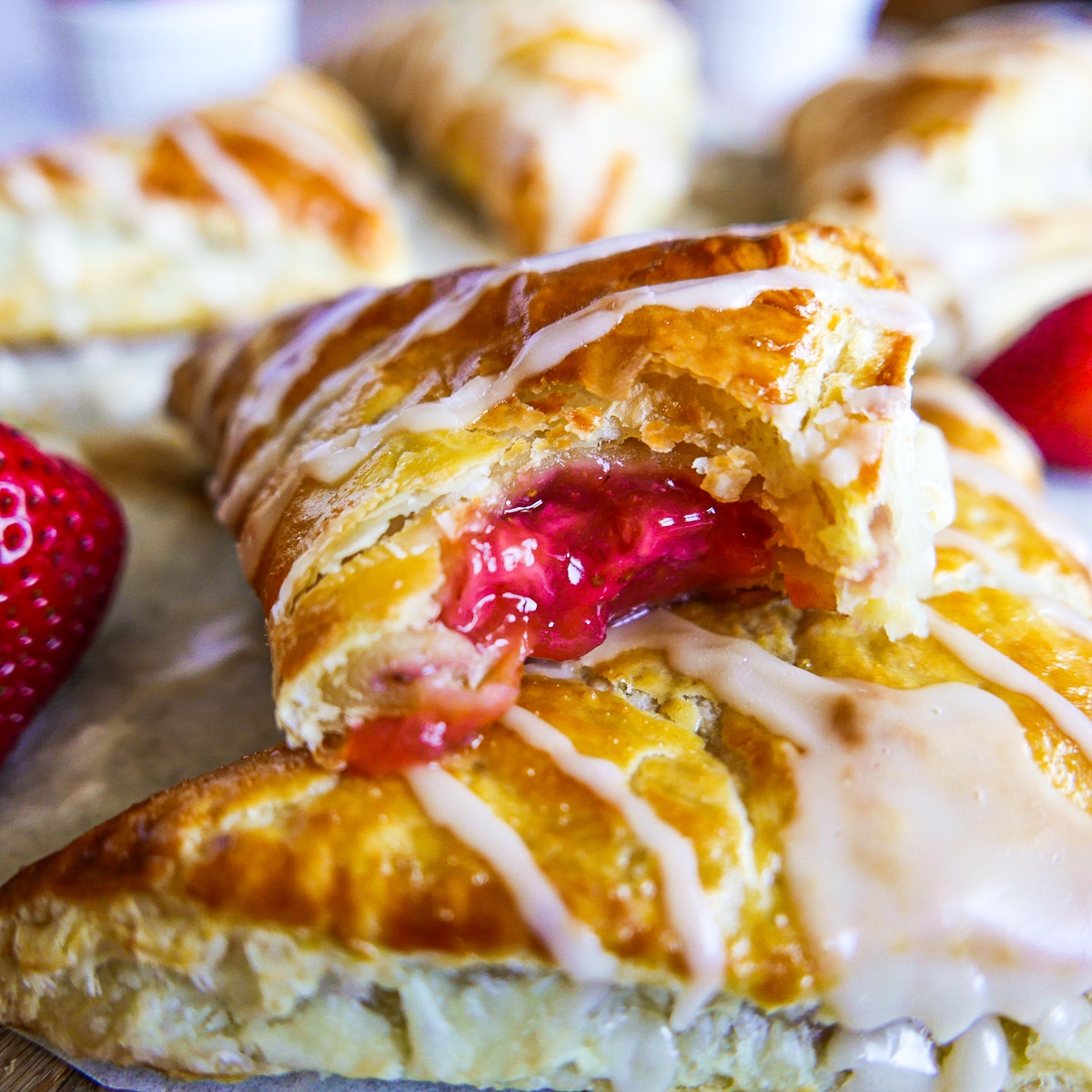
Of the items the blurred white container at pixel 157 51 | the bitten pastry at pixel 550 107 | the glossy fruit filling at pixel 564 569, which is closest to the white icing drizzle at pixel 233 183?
the blurred white container at pixel 157 51

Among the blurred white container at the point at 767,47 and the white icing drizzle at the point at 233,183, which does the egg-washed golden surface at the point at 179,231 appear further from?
the blurred white container at the point at 767,47

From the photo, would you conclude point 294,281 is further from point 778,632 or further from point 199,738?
point 778,632

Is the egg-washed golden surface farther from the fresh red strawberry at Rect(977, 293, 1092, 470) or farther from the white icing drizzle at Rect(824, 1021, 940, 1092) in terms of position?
the white icing drizzle at Rect(824, 1021, 940, 1092)

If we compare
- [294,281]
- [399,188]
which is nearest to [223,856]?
[294,281]

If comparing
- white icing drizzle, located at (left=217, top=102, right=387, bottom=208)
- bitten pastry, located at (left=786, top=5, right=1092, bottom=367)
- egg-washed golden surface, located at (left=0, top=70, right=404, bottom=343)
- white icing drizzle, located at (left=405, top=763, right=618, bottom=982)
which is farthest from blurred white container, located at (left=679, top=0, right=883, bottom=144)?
white icing drizzle, located at (left=405, top=763, right=618, bottom=982)

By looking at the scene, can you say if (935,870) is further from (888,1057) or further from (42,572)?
(42,572)
